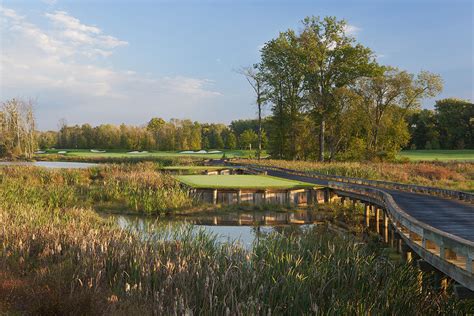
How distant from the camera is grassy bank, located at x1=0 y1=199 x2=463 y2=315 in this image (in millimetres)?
6020

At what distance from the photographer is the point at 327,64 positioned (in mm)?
45531

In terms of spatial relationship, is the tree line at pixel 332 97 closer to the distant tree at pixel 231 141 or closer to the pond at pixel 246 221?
the pond at pixel 246 221

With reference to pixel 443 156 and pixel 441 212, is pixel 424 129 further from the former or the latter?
pixel 441 212

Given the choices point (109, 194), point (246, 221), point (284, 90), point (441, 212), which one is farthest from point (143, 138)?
point (441, 212)

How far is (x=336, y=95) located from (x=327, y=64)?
13.2ft

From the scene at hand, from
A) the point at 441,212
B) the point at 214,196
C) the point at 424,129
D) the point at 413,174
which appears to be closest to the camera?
the point at 441,212

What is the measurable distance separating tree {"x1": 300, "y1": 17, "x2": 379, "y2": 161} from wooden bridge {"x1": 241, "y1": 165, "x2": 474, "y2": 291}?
22541 mm

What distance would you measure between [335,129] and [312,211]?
93.7 feet

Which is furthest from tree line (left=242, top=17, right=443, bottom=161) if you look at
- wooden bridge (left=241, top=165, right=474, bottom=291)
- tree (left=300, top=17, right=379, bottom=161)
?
wooden bridge (left=241, top=165, right=474, bottom=291)

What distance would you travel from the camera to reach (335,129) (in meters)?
47.0

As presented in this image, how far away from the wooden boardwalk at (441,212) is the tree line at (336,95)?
27.0m

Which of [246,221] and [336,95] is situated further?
[336,95]

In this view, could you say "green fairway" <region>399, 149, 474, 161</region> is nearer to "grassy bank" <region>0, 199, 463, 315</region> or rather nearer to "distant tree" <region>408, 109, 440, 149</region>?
"distant tree" <region>408, 109, 440, 149</region>

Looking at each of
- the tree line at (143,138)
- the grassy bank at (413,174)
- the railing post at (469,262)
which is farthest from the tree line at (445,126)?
the railing post at (469,262)
